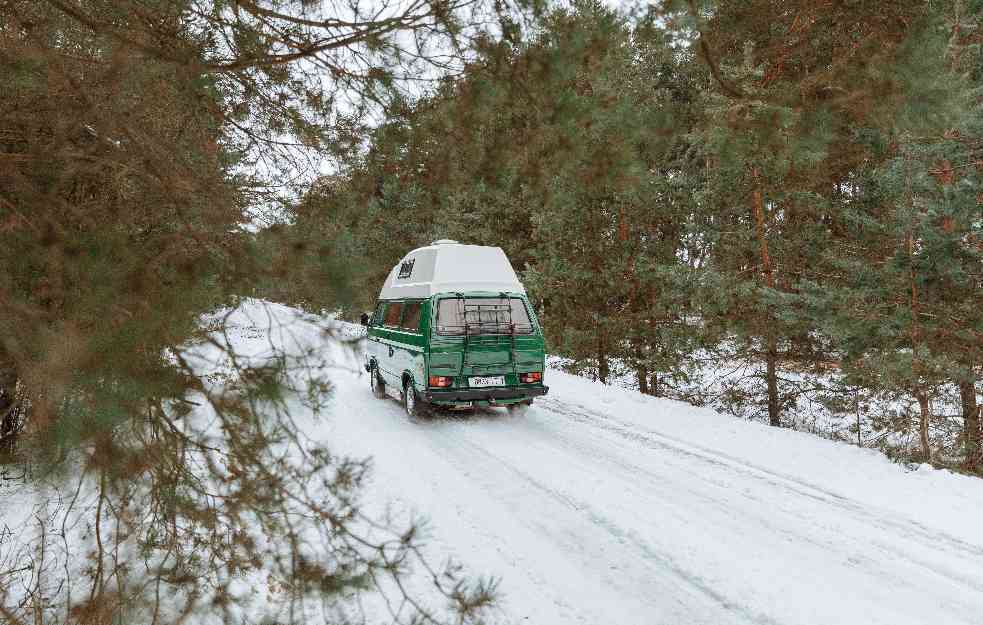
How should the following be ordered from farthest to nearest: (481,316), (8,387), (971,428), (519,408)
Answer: (519,408)
(481,316)
(971,428)
(8,387)

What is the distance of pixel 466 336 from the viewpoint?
10.3 metres

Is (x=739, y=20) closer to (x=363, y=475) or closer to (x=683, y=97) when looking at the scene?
(x=363, y=475)

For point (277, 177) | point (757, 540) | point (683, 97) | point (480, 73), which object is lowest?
point (757, 540)

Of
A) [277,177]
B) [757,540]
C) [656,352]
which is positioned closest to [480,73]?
[277,177]

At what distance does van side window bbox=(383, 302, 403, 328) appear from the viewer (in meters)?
11.9

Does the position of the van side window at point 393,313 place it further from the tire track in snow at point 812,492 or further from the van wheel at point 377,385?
the tire track in snow at point 812,492

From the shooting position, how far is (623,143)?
4.22 m

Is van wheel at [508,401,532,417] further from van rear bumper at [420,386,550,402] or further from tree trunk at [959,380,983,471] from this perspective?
tree trunk at [959,380,983,471]

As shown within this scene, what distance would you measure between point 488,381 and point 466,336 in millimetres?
836

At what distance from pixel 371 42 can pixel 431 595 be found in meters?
3.77

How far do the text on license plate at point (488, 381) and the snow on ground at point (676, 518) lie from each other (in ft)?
2.45

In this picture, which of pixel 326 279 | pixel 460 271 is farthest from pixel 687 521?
pixel 460 271

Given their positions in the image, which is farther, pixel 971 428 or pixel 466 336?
pixel 466 336

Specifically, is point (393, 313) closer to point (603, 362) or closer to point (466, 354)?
point (466, 354)
